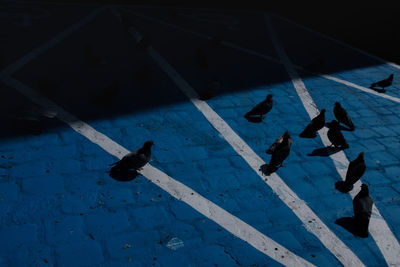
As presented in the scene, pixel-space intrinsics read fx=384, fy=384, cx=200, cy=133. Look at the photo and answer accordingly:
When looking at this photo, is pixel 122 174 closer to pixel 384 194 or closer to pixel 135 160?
pixel 135 160

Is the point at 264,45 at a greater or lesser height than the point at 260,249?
greater

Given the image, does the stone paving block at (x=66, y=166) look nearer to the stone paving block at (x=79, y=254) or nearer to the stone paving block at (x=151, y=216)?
the stone paving block at (x=151, y=216)

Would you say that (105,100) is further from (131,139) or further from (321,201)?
(321,201)

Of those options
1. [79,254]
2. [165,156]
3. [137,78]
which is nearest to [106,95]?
[137,78]

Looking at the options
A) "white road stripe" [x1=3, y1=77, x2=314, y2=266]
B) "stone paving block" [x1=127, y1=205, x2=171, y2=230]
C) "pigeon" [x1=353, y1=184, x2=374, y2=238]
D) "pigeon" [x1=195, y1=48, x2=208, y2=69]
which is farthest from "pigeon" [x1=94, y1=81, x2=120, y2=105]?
"pigeon" [x1=353, y1=184, x2=374, y2=238]

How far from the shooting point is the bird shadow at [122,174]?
23.5 feet

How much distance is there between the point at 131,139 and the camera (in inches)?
328

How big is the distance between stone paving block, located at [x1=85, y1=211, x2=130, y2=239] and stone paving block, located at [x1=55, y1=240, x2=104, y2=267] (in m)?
0.22

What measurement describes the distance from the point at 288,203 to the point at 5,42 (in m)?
10.1

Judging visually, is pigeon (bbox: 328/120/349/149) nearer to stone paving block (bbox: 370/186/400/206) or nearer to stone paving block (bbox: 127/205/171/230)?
stone paving block (bbox: 370/186/400/206)

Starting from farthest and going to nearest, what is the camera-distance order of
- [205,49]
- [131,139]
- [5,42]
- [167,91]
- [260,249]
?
[205,49], [5,42], [167,91], [131,139], [260,249]

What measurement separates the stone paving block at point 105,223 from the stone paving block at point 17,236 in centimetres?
79

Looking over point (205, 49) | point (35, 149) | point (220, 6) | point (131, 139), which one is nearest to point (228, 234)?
A: point (131, 139)

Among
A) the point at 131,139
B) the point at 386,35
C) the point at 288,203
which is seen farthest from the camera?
the point at 386,35
